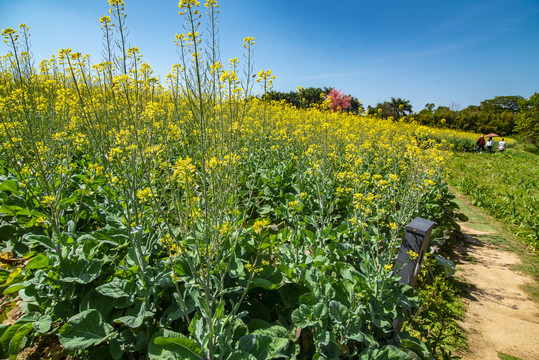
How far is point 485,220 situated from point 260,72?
6.09 metres

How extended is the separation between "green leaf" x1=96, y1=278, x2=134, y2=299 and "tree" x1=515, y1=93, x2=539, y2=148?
26.2 metres

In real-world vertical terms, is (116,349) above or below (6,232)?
below

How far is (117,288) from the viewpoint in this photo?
1.91 metres

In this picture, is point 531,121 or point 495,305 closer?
point 495,305

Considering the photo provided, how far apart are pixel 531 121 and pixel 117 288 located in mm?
26768

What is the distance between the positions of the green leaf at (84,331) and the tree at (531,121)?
2641cm

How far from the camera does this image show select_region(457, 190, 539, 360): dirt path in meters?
2.57

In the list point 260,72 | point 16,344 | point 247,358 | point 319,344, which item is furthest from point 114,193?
point 319,344

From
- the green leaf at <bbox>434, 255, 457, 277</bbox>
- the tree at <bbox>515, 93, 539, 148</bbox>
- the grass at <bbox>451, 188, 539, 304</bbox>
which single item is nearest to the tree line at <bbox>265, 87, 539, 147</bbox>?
the tree at <bbox>515, 93, 539, 148</bbox>

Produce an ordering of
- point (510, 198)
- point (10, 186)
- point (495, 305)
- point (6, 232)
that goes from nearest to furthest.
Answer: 1. point (6, 232)
2. point (10, 186)
3. point (495, 305)
4. point (510, 198)

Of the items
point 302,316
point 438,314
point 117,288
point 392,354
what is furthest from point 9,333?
point 438,314

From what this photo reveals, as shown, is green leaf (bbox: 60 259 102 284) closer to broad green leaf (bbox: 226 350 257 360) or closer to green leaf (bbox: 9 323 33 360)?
green leaf (bbox: 9 323 33 360)

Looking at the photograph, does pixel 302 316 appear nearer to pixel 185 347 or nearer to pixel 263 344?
pixel 263 344

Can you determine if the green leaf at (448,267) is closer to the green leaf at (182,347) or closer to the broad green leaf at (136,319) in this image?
the green leaf at (182,347)
